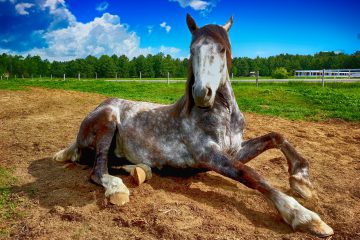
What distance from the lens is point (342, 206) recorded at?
3701 mm

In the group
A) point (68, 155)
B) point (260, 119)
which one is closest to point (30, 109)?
point (68, 155)

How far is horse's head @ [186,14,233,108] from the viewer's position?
134 inches

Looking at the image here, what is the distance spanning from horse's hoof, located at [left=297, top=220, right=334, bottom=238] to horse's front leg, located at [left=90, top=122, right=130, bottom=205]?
182 cm

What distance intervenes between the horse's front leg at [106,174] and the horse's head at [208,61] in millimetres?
1275

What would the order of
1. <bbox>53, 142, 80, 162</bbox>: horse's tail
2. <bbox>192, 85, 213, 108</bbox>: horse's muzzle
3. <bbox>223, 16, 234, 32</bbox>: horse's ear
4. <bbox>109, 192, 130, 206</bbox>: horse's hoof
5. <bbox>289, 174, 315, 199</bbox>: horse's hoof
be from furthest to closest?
<bbox>53, 142, 80, 162</bbox>: horse's tail
<bbox>223, 16, 234, 32</bbox>: horse's ear
<bbox>289, 174, 315, 199</bbox>: horse's hoof
<bbox>109, 192, 130, 206</bbox>: horse's hoof
<bbox>192, 85, 213, 108</bbox>: horse's muzzle

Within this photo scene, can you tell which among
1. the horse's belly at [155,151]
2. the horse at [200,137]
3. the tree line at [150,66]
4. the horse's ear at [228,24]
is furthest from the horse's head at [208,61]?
the tree line at [150,66]

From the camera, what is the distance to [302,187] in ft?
12.6

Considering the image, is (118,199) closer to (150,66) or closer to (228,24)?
(228,24)

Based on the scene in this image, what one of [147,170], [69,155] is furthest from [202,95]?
[69,155]

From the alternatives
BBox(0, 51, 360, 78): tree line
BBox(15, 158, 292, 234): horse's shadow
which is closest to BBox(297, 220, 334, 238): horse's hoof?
BBox(15, 158, 292, 234): horse's shadow

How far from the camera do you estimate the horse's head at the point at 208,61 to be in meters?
3.40

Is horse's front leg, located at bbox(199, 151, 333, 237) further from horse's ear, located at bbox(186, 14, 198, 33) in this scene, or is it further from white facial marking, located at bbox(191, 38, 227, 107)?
horse's ear, located at bbox(186, 14, 198, 33)

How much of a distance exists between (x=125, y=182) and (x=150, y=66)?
80724 millimetres

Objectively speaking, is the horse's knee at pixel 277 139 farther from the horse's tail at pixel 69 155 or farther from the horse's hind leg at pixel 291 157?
the horse's tail at pixel 69 155
